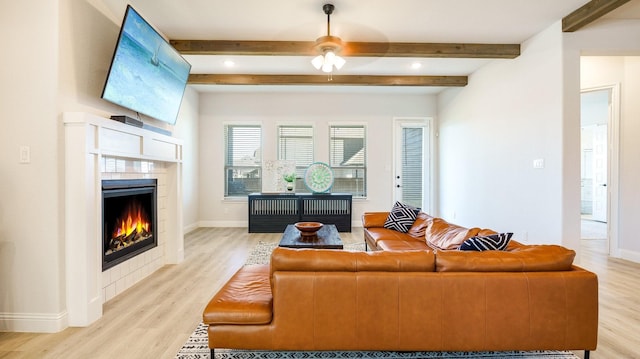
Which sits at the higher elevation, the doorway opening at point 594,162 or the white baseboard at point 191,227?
the doorway opening at point 594,162

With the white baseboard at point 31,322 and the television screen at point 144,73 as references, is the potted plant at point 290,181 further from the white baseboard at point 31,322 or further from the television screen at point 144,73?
the white baseboard at point 31,322

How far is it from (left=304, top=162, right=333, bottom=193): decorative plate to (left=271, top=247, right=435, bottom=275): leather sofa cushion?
14.3 ft

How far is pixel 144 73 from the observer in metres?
2.78

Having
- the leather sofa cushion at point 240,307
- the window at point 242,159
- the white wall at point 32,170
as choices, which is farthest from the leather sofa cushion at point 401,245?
the window at point 242,159

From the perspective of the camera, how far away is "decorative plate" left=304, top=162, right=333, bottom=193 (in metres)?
5.99

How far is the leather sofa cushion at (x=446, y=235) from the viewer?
253 cm

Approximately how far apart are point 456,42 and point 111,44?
3937 mm

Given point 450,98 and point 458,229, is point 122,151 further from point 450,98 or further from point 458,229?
point 450,98

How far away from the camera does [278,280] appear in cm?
155

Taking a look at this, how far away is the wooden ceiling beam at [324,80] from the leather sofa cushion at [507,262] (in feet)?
13.4

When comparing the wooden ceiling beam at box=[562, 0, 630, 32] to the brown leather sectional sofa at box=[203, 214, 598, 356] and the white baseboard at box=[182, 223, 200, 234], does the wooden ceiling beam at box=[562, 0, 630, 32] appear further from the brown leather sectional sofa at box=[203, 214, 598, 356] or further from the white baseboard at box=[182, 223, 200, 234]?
the white baseboard at box=[182, 223, 200, 234]

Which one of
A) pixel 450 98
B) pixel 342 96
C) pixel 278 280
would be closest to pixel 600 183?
pixel 450 98

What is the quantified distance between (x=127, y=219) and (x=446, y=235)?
3182 millimetres

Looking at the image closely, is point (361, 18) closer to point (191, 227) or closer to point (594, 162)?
point (191, 227)
